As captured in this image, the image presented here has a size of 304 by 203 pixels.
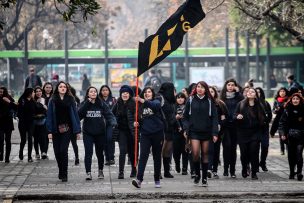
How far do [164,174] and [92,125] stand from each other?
5.33 feet

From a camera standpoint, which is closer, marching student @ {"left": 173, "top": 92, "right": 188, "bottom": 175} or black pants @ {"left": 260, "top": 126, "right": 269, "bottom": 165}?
marching student @ {"left": 173, "top": 92, "right": 188, "bottom": 175}

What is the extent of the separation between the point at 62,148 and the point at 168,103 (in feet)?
7.19

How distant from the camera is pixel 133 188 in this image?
14.8 metres

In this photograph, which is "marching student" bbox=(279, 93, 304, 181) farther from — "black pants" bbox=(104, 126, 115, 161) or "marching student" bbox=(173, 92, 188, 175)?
"black pants" bbox=(104, 126, 115, 161)

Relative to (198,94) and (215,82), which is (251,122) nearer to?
(198,94)

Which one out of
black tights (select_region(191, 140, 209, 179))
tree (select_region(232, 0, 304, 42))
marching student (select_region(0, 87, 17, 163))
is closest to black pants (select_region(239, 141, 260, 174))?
black tights (select_region(191, 140, 209, 179))

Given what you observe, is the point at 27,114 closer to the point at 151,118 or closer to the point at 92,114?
the point at 92,114

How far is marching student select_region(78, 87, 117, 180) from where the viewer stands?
16.3 meters

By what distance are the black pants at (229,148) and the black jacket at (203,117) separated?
81.3 inches

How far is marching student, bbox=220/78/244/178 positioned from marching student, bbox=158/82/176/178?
982mm

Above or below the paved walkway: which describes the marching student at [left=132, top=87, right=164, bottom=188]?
above

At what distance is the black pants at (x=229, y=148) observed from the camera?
1705cm

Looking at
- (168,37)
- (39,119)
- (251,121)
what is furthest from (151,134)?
(39,119)

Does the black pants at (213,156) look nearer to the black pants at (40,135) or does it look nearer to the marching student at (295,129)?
the marching student at (295,129)
